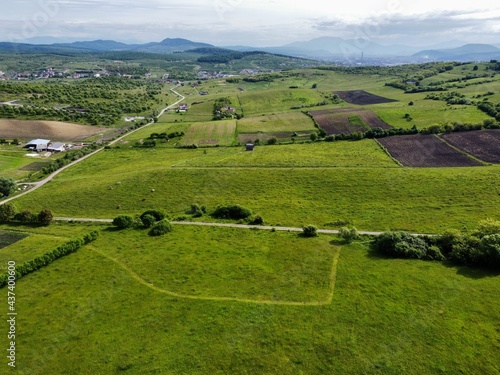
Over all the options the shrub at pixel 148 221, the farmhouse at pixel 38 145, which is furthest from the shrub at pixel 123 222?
the farmhouse at pixel 38 145

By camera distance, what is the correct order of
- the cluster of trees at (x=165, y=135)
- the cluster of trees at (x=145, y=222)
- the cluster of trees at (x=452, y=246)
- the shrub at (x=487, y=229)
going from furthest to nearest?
the cluster of trees at (x=165, y=135)
the cluster of trees at (x=145, y=222)
the shrub at (x=487, y=229)
the cluster of trees at (x=452, y=246)

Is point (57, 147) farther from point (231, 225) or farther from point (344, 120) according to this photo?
point (344, 120)

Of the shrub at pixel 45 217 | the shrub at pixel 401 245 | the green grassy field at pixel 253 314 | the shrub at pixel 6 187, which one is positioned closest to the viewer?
the green grassy field at pixel 253 314

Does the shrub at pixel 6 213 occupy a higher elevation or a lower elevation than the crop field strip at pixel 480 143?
lower

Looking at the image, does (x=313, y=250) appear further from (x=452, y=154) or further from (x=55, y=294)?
(x=452, y=154)

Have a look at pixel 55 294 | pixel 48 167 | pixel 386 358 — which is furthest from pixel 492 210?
pixel 48 167

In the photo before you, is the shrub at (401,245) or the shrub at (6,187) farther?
the shrub at (6,187)

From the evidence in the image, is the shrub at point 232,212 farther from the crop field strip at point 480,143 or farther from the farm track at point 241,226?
the crop field strip at point 480,143
